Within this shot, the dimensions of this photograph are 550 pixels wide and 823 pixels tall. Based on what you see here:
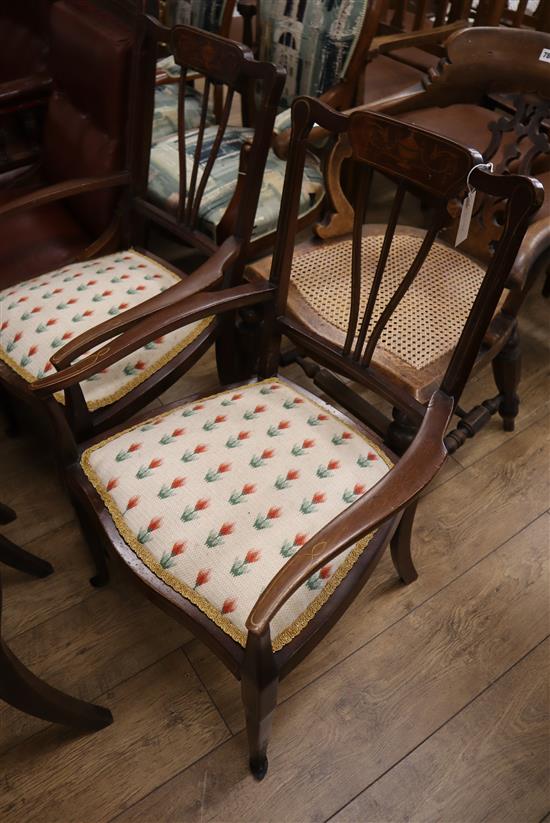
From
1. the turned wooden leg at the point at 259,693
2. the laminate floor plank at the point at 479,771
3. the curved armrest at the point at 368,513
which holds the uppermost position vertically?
the curved armrest at the point at 368,513

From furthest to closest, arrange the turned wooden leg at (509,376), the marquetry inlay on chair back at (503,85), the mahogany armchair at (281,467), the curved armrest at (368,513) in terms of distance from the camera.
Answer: the turned wooden leg at (509,376) → the marquetry inlay on chair back at (503,85) → the mahogany armchair at (281,467) → the curved armrest at (368,513)

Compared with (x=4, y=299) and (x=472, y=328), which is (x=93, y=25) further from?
Answer: (x=472, y=328)

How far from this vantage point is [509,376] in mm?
1520

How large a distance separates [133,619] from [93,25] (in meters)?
1.35

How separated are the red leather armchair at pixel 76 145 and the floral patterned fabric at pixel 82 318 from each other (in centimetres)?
18

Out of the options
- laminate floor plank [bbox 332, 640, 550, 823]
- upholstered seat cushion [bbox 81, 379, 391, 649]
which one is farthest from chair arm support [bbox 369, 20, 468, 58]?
laminate floor plank [bbox 332, 640, 550, 823]

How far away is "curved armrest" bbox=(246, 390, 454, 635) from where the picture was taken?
697mm

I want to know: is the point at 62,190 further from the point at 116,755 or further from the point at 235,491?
the point at 116,755

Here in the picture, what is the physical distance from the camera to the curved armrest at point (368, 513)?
0.70m

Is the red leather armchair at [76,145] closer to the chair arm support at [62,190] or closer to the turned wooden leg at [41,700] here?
the chair arm support at [62,190]

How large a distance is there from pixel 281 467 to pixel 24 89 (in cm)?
144

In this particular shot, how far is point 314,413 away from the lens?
1.08 metres

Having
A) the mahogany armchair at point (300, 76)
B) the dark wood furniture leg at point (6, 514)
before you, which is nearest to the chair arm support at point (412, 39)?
the mahogany armchair at point (300, 76)

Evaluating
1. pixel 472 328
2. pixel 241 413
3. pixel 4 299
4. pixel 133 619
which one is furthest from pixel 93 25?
pixel 133 619
